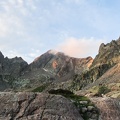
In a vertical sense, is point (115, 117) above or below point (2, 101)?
below

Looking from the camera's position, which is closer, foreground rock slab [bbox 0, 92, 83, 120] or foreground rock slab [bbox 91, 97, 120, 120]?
foreground rock slab [bbox 0, 92, 83, 120]

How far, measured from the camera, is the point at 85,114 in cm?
2470

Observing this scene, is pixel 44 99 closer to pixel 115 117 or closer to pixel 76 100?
pixel 76 100

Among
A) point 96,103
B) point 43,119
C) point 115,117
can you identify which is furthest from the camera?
point 96,103

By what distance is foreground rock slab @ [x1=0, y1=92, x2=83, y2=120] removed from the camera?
22531 mm

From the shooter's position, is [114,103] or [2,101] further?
[114,103]

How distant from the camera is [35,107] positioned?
23.1 metres

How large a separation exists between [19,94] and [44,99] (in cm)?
207

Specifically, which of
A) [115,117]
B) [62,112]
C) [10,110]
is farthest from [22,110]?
[115,117]

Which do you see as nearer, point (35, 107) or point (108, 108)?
point (35, 107)

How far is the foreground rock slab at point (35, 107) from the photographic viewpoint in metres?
22.5

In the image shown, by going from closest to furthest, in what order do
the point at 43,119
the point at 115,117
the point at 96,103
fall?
the point at 43,119 → the point at 115,117 → the point at 96,103

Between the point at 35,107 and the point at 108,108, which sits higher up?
the point at 35,107

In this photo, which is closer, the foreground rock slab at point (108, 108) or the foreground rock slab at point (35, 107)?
the foreground rock slab at point (35, 107)
